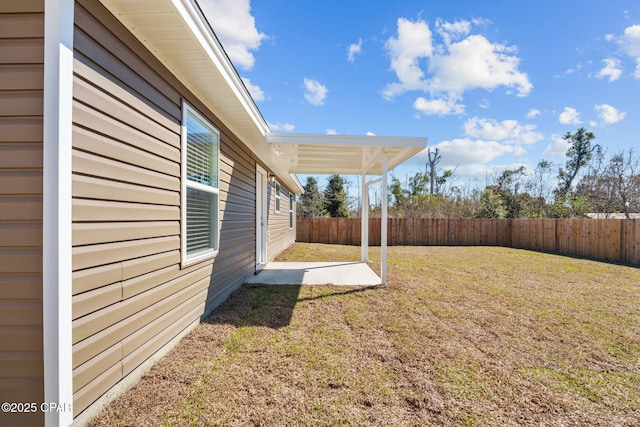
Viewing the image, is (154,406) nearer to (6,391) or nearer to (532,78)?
(6,391)

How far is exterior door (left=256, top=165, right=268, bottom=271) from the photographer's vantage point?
646 cm

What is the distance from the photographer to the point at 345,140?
4648mm

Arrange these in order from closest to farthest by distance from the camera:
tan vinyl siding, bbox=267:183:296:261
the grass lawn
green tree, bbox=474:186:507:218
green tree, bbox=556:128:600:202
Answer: the grass lawn < tan vinyl siding, bbox=267:183:296:261 < green tree, bbox=474:186:507:218 < green tree, bbox=556:128:600:202

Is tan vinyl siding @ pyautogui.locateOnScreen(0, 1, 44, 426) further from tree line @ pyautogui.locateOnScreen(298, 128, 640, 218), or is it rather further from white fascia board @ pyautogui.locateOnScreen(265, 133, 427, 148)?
tree line @ pyautogui.locateOnScreen(298, 128, 640, 218)

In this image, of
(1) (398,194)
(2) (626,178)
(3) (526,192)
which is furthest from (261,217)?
(3) (526,192)

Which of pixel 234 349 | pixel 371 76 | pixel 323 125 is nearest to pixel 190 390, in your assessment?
pixel 234 349

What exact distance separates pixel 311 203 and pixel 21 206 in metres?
18.3

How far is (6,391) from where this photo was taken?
154 cm

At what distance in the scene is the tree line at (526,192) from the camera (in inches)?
513

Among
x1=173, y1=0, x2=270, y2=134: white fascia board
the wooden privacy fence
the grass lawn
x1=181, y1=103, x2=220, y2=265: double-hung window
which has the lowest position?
the grass lawn

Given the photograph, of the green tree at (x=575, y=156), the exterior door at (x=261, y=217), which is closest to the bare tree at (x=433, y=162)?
the green tree at (x=575, y=156)

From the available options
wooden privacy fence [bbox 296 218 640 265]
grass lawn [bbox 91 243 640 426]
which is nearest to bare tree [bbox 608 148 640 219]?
wooden privacy fence [bbox 296 218 640 265]

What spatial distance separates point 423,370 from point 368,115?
11.7m

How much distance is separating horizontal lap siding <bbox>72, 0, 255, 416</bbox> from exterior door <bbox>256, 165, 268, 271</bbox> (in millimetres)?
3391
